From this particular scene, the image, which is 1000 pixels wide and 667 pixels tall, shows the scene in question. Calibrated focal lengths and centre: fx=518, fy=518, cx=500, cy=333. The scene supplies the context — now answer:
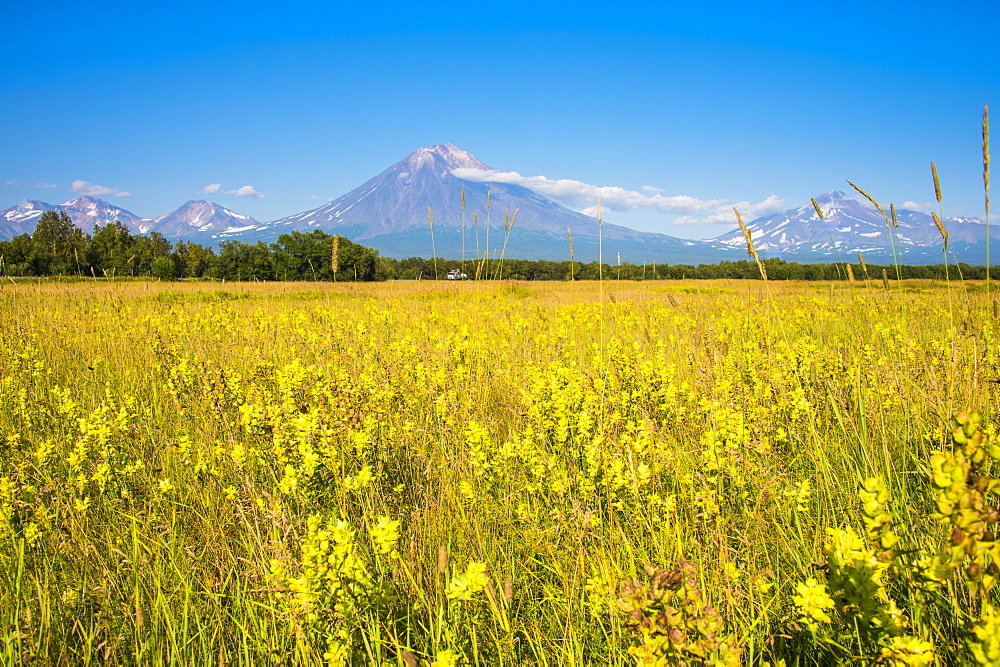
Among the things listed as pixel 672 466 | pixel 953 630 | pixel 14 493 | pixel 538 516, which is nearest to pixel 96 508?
pixel 14 493

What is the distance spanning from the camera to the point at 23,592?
1819mm

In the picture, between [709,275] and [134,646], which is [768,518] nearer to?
[134,646]

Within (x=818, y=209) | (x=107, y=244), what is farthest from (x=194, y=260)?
(x=818, y=209)

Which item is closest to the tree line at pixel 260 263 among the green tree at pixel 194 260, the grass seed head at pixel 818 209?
the green tree at pixel 194 260

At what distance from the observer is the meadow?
101cm

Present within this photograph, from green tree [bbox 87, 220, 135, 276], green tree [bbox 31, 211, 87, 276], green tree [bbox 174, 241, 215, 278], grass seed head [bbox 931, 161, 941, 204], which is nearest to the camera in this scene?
grass seed head [bbox 931, 161, 941, 204]

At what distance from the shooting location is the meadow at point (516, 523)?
1006 millimetres

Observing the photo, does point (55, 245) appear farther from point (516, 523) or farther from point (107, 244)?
point (516, 523)

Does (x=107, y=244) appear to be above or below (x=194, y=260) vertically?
above

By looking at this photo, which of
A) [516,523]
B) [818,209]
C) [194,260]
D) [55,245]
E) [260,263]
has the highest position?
[194,260]

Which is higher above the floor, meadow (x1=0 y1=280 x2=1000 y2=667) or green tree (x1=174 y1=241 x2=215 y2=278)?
green tree (x1=174 y1=241 x2=215 y2=278)

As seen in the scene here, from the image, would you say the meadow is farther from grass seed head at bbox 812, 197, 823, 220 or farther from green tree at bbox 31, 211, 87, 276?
green tree at bbox 31, 211, 87, 276

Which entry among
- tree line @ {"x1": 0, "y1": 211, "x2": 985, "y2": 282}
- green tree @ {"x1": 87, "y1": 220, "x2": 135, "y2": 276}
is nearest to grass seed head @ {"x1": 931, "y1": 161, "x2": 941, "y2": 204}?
tree line @ {"x1": 0, "y1": 211, "x2": 985, "y2": 282}

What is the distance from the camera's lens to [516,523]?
2.14 m
